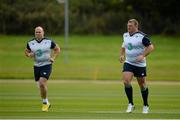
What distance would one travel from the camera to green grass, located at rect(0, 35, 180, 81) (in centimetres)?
3994

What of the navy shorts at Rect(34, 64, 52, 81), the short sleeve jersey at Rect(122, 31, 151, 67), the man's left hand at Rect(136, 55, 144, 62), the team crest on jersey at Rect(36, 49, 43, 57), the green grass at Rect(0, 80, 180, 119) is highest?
the short sleeve jersey at Rect(122, 31, 151, 67)

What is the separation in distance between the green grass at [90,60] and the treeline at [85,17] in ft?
7.26

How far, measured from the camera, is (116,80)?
37.1 metres

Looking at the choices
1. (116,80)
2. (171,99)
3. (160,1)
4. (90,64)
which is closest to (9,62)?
(90,64)

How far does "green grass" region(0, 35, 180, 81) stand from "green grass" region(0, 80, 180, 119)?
4.52 meters

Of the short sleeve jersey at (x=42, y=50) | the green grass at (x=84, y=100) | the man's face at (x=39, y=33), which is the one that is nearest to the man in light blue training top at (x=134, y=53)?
the green grass at (x=84, y=100)

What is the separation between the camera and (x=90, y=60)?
53969mm

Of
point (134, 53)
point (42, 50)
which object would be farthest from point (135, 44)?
point (42, 50)

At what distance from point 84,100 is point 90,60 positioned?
2882 cm

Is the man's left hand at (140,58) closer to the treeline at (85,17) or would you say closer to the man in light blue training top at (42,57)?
the man in light blue training top at (42,57)

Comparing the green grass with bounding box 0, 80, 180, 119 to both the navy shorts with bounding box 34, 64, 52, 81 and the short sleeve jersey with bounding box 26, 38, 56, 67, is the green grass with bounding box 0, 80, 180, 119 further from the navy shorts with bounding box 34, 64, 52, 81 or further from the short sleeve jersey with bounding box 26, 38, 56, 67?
the short sleeve jersey with bounding box 26, 38, 56, 67

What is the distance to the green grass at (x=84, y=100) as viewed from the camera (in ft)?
65.4

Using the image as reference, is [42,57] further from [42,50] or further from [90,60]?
[90,60]

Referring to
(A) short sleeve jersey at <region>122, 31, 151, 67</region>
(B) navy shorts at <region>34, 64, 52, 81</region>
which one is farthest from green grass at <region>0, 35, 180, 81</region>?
(A) short sleeve jersey at <region>122, 31, 151, 67</region>
